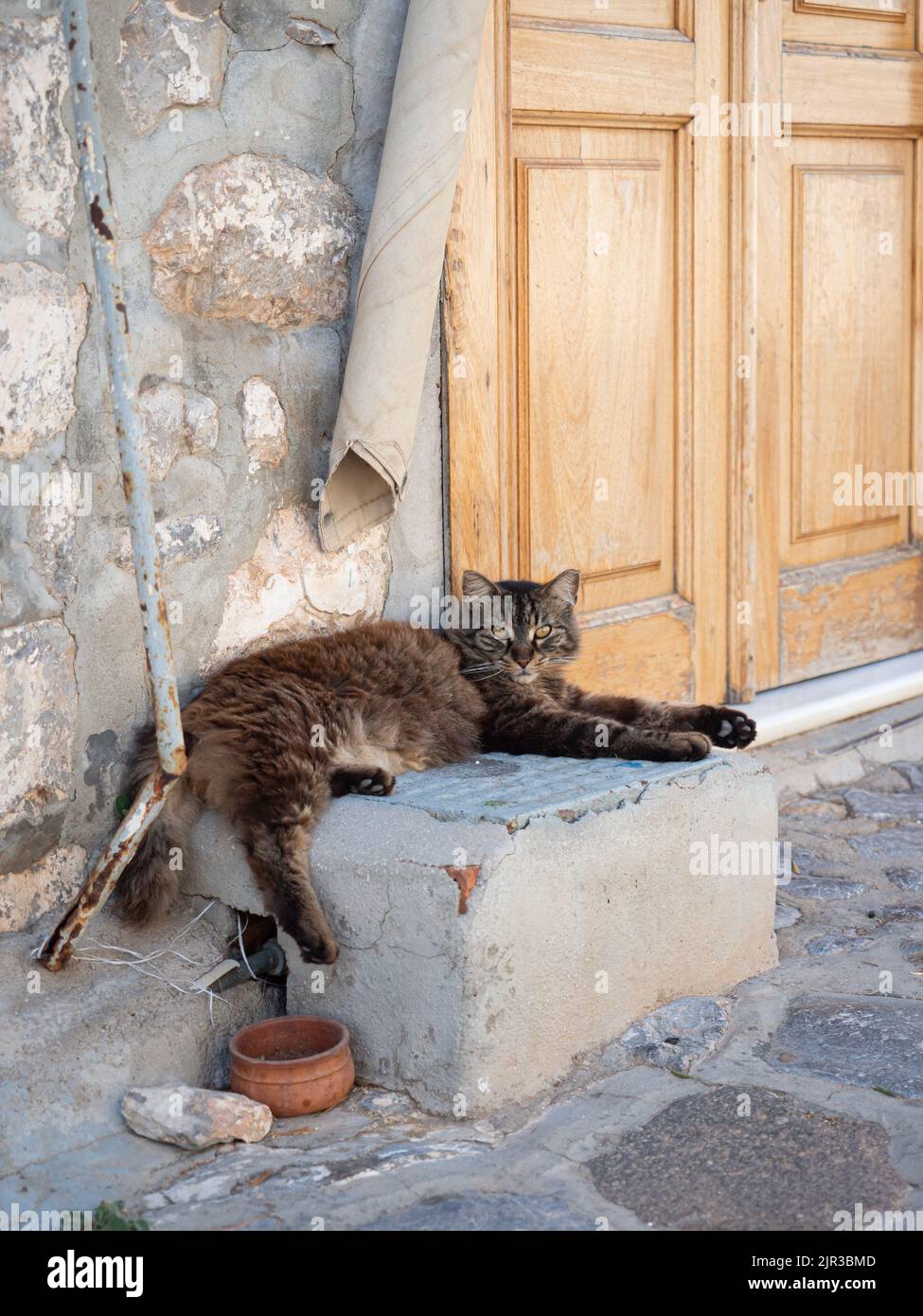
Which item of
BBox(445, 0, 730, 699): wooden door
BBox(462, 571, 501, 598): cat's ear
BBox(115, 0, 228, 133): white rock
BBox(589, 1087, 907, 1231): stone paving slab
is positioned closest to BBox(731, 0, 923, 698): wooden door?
BBox(445, 0, 730, 699): wooden door

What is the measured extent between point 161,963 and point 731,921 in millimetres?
1292

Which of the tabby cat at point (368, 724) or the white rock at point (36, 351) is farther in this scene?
the tabby cat at point (368, 724)

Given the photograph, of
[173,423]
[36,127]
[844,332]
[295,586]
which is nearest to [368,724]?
[295,586]

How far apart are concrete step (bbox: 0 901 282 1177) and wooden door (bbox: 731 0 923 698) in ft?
7.76

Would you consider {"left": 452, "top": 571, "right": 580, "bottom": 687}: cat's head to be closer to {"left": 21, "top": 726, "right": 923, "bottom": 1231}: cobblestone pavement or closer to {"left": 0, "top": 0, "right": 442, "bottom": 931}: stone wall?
{"left": 0, "top": 0, "right": 442, "bottom": 931}: stone wall

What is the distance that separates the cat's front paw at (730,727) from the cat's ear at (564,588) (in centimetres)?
48

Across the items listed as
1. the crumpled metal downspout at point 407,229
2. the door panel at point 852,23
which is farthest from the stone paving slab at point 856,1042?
the door panel at point 852,23

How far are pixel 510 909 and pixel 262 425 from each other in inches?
49.0

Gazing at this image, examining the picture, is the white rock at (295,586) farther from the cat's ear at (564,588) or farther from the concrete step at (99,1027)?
the concrete step at (99,1027)

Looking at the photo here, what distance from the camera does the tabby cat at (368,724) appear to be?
3.07 m

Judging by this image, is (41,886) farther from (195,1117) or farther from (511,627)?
(511,627)

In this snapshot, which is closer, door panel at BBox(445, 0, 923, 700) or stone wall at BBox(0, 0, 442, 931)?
stone wall at BBox(0, 0, 442, 931)

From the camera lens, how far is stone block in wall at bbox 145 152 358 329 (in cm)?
314

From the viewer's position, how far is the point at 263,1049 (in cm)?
296
